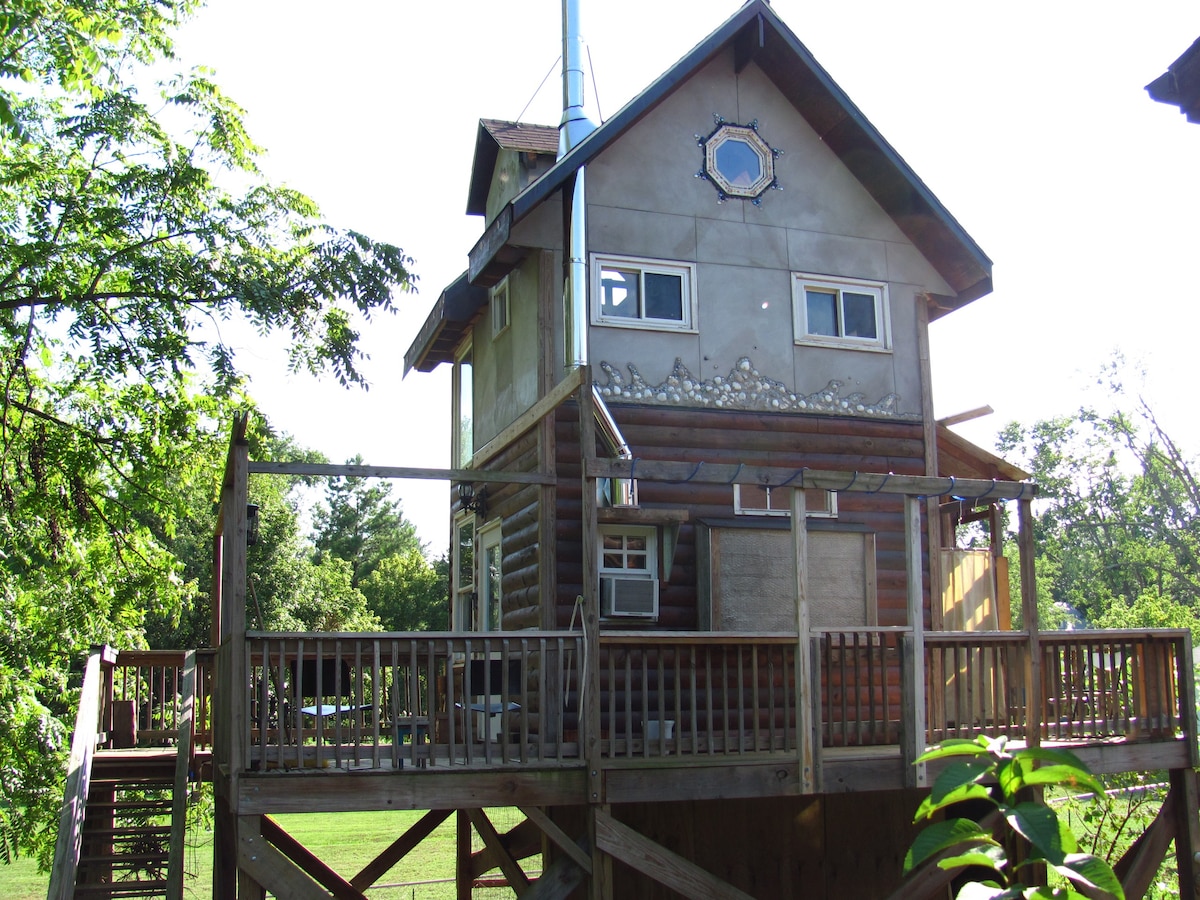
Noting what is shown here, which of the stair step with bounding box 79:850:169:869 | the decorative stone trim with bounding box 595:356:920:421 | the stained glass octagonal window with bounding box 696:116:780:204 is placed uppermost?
the stained glass octagonal window with bounding box 696:116:780:204

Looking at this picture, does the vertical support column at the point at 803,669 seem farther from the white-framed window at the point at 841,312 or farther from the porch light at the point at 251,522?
the porch light at the point at 251,522

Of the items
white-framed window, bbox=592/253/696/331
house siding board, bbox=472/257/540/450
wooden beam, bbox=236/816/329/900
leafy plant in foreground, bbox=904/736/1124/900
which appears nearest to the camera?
leafy plant in foreground, bbox=904/736/1124/900

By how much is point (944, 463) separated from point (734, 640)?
20.7 feet

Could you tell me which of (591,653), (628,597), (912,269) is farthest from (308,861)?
(912,269)

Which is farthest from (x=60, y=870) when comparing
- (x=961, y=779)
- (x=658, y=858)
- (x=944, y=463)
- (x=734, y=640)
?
(x=944, y=463)

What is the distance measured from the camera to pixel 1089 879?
3098mm

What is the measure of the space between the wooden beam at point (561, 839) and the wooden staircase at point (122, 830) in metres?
3.96

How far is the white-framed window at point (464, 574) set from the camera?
14.7 metres

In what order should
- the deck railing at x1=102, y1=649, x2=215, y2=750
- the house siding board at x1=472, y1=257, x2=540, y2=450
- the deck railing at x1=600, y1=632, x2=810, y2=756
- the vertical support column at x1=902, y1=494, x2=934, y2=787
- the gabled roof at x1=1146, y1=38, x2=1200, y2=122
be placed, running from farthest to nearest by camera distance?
the deck railing at x1=102, y1=649, x2=215, y2=750 → the house siding board at x1=472, y1=257, x2=540, y2=450 → the vertical support column at x1=902, y1=494, x2=934, y2=787 → the deck railing at x1=600, y1=632, x2=810, y2=756 → the gabled roof at x1=1146, y1=38, x2=1200, y2=122

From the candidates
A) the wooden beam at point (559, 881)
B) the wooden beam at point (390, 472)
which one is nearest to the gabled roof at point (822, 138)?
the wooden beam at point (390, 472)

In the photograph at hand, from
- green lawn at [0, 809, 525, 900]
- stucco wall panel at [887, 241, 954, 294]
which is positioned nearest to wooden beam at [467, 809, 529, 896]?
green lawn at [0, 809, 525, 900]

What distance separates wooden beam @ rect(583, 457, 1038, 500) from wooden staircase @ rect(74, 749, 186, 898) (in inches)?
224

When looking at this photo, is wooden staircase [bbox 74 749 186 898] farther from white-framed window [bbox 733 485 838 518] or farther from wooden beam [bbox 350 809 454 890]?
white-framed window [bbox 733 485 838 518]

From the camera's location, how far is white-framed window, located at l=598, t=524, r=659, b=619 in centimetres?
1131
